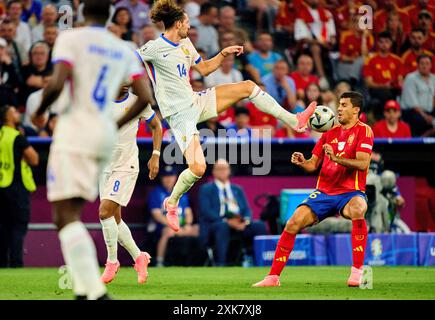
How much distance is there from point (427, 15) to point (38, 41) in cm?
879

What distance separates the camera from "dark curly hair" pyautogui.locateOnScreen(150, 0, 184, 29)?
1155 centimetres

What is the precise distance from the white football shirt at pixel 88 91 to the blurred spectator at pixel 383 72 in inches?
517

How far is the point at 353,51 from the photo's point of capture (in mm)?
21078

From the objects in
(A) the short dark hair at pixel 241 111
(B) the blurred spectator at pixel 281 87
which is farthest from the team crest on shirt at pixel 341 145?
(B) the blurred spectator at pixel 281 87

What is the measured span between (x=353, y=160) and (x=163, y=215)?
262 inches

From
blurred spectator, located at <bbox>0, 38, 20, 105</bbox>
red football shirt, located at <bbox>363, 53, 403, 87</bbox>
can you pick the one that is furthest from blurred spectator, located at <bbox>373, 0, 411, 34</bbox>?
blurred spectator, located at <bbox>0, 38, 20, 105</bbox>

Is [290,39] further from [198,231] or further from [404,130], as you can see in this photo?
[198,231]

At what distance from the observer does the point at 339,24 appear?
21.8 meters

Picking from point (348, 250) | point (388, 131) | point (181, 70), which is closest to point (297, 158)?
point (181, 70)

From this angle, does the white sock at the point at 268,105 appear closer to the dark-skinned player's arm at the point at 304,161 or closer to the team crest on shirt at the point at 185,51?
the dark-skinned player's arm at the point at 304,161

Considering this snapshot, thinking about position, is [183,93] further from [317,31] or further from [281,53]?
[317,31]

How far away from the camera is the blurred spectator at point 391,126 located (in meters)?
18.0

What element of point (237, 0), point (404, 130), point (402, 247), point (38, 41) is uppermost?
point (237, 0)
